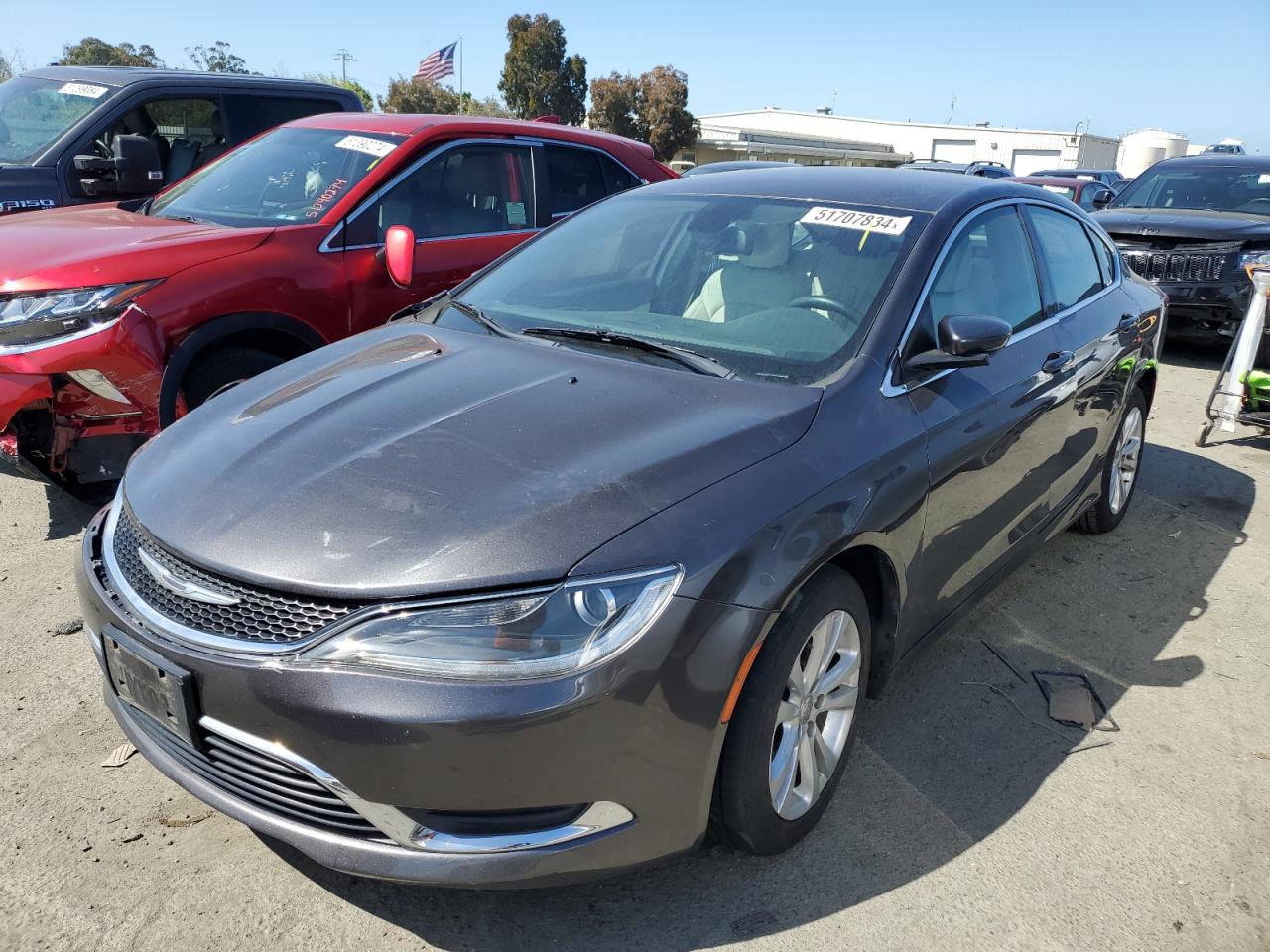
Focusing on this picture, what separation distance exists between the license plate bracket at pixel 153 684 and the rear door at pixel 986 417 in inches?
75.2

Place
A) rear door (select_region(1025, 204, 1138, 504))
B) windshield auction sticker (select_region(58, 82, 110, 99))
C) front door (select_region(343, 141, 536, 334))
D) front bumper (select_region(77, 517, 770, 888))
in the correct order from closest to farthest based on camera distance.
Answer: front bumper (select_region(77, 517, 770, 888)) < rear door (select_region(1025, 204, 1138, 504)) < front door (select_region(343, 141, 536, 334)) < windshield auction sticker (select_region(58, 82, 110, 99))

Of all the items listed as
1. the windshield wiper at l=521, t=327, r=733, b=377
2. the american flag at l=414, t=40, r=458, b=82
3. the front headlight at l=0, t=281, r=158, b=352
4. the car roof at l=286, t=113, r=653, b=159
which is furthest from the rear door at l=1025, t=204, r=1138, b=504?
the american flag at l=414, t=40, r=458, b=82

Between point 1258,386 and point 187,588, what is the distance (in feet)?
21.0

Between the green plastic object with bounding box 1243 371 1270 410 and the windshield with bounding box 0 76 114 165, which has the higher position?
the windshield with bounding box 0 76 114 165

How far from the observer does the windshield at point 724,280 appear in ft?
9.66

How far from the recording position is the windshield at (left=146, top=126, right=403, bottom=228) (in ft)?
16.4

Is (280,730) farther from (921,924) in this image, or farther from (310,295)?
(310,295)

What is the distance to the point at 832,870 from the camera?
8.30ft

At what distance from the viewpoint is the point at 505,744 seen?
6.32 ft

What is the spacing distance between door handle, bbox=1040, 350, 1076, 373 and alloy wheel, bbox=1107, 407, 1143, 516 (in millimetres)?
1067

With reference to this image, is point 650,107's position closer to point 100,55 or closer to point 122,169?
point 100,55

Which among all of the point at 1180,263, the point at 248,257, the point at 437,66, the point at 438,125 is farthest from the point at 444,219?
the point at 437,66

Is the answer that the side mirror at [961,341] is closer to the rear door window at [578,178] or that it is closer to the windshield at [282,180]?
the windshield at [282,180]

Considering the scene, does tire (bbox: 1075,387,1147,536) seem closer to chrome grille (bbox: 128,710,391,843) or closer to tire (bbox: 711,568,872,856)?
tire (bbox: 711,568,872,856)
